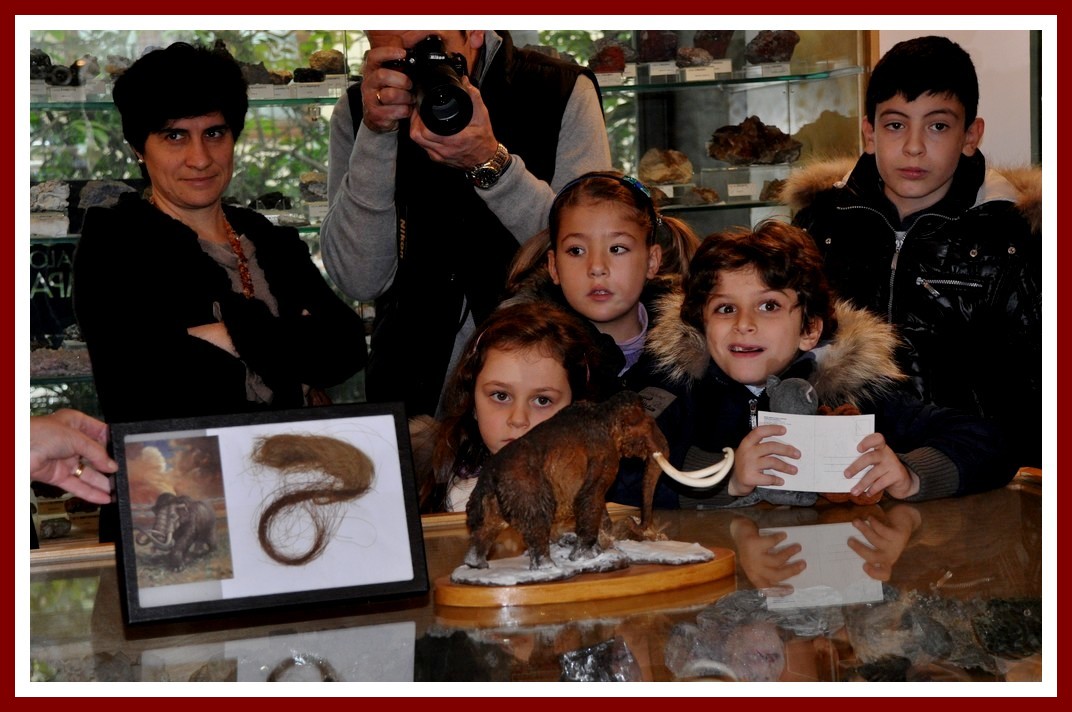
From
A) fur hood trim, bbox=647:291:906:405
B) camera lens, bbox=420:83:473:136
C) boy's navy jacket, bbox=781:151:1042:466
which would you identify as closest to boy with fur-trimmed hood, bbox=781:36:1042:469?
boy's navy jacket, bbox=781:151:1042:466

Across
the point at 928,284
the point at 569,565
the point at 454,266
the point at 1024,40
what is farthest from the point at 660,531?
the point at 1024,40

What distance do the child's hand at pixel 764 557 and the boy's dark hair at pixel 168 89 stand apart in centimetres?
123

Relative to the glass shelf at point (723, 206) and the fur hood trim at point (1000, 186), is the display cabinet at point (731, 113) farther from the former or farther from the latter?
the fur hood trim at point (1000, 186)

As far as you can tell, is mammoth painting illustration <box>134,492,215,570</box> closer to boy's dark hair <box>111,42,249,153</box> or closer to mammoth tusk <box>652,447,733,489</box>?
mammoth tusk <box>652,447,733,489</box>

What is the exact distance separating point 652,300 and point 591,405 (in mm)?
791

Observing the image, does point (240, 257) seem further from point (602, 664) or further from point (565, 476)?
point (602, 664)

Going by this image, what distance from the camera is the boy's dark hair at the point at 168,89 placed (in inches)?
80.0

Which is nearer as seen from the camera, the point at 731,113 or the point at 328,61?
the point at 328,61

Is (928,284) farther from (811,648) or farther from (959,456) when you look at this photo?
(811,648)

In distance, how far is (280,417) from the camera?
1235 millimetres

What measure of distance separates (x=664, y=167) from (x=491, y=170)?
1719 millimetres

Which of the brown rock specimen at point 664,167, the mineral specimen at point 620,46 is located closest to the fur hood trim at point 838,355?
the brown rock specimen at point 664,167

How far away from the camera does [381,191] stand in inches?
81.3

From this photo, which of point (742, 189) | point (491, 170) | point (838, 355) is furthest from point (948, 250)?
point (742, 189)
